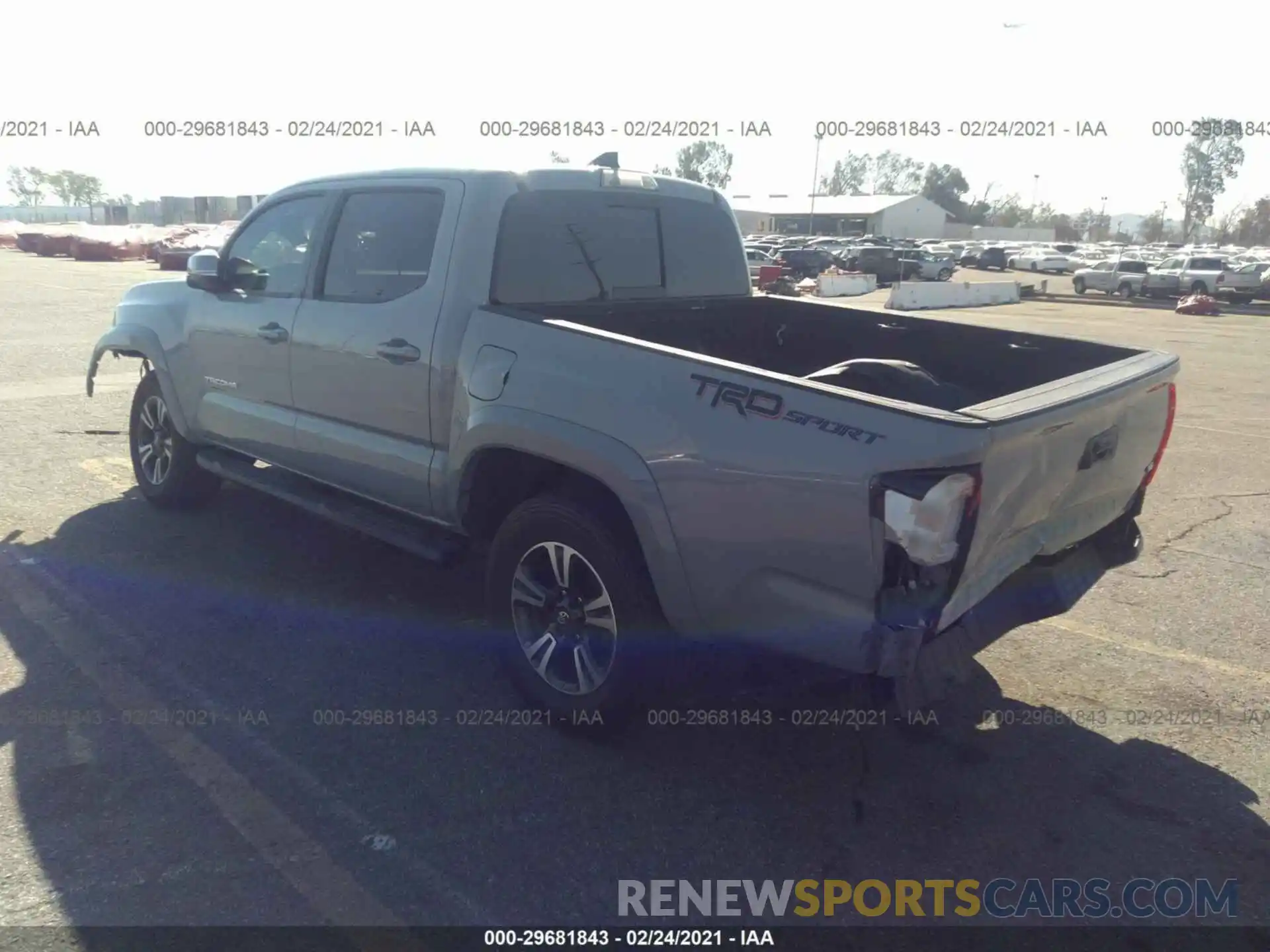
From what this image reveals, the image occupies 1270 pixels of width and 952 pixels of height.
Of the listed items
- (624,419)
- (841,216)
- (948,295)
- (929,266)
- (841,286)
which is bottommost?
(948,295)

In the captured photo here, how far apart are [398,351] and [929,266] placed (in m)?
42.6

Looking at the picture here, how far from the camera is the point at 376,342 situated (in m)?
4.35

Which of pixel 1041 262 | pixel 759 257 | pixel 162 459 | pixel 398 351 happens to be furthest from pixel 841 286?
pixel 1041 262

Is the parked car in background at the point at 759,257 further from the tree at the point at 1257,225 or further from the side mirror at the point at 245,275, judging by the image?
the tree at the point at 1257,225

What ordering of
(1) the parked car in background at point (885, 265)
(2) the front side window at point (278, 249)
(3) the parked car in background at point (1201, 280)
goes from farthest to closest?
(1) the parked car in background at point (885, 265), (3) the parked car in background at point (1201, 280), (2) the front side window at point (278, 249)

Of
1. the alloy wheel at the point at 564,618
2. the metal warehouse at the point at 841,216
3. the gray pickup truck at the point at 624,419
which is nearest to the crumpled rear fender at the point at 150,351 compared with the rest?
the gray pickup truck at the point at 624,419

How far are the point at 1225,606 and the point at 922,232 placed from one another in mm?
110383

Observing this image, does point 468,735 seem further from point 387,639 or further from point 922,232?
point 922,232

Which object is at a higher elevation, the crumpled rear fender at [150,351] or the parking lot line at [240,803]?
the crumpled rear fender at [150,351]

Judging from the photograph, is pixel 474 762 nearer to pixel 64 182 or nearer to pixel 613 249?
pixel 613 249

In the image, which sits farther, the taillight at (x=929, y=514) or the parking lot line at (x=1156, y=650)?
the parking lot line at (x=1156, y=650)

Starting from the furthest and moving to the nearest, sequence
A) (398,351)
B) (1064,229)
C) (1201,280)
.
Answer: (1064,229) → (1201,280) → (398,351)

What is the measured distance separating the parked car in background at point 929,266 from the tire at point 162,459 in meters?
39.6

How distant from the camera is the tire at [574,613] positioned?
3.43 metres
